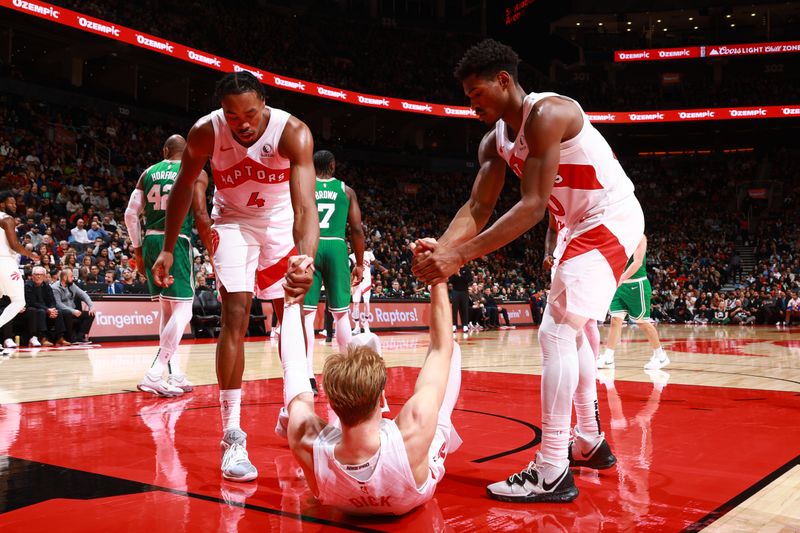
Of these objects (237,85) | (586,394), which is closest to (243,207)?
(237,85)

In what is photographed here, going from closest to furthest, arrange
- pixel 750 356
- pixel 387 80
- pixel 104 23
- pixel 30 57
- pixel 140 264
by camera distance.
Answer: pixel 140 264 → pixel 750 356 → pixel 104 23 → pixel 30 57 → pixel 387 80

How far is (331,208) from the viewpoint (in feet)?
18.7

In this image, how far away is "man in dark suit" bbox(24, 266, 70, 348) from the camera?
Answer: 10422 millimetres

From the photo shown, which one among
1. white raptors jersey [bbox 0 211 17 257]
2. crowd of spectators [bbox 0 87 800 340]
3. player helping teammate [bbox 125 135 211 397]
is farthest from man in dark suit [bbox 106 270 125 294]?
player helping teammate [bbox 125 135 211 397]

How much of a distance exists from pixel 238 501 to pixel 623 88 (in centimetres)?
3330

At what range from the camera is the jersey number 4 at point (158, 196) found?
5707mm

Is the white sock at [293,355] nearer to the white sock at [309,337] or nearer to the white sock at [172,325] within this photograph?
the white sock at [309,337]

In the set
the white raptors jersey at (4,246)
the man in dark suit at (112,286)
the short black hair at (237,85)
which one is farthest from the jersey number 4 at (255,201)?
the man in dark suit at (112,286)

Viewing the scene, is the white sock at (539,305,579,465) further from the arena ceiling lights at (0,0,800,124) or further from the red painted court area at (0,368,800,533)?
the arena ceiling lights at (0,0,800,124)

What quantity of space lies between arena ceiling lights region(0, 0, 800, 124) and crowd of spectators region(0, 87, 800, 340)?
3.08m

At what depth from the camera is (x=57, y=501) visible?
2525mm

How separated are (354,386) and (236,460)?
113 cm

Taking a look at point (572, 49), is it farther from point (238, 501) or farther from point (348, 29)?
point (238, 501)

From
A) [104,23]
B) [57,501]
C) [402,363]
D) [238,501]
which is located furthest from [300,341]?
[104,23]
